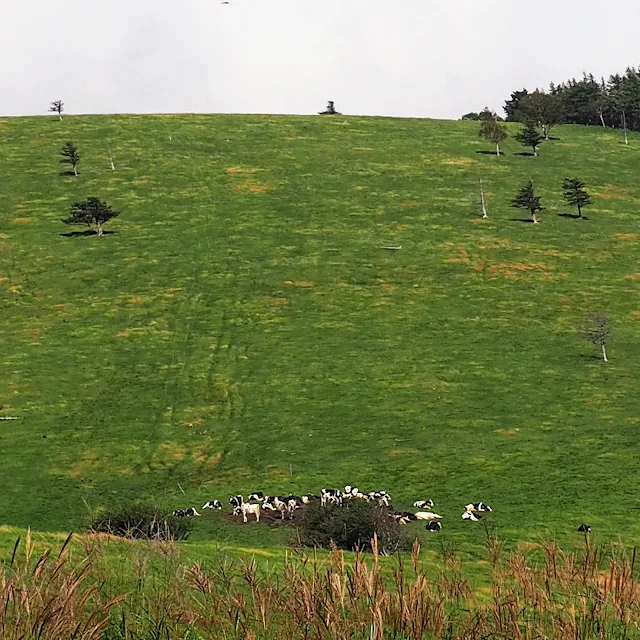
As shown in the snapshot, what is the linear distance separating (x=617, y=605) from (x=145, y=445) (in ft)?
159

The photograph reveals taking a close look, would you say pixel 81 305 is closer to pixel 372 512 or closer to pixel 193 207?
pixel 193 207

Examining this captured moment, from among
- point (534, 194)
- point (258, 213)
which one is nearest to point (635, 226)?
point (534, 194)

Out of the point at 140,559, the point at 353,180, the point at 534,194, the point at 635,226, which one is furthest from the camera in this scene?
the point at 353,180

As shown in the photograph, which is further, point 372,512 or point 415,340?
point 415,340

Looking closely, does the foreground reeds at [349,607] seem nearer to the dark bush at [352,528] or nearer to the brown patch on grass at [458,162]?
the dark bush at [352,528]

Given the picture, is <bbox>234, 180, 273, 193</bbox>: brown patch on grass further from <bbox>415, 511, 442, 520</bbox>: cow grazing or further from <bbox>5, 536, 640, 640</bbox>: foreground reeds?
<bbox>5, 536, 640, 640</bbox>: foreground reeds

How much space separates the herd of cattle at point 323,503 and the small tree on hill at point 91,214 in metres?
66.2

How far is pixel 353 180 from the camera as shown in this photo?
4806 inches

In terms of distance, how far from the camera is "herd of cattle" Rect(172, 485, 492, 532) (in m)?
38.7

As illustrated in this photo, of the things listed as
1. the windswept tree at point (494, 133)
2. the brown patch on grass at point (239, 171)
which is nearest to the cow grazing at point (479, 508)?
the brown patch on grass at point (239, 171)

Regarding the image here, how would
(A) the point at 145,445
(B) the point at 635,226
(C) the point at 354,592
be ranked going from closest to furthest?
1. (C) the point at 354,592
2. (A) the point at 145,445
3. (B) the point at 635,226

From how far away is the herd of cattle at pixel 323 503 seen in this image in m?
38.7

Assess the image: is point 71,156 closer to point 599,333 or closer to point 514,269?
point 514,269

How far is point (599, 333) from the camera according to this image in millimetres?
69688
